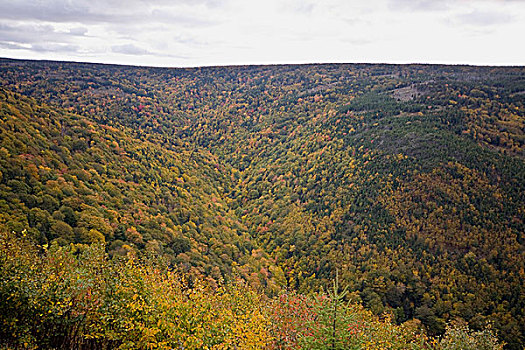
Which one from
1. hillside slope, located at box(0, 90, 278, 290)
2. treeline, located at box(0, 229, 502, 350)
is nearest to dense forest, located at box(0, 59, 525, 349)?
hillside slope, located at box(0, 90, 278, 290)

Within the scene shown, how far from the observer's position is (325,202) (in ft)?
275

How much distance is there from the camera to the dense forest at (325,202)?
44031 millimetres

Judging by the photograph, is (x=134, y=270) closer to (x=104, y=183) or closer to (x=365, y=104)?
(x=104, y=183)

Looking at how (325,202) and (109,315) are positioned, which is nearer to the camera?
(109,315)

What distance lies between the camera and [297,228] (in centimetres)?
8106

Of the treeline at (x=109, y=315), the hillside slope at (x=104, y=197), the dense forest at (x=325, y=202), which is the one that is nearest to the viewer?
the treeline at (x=109, y=315)

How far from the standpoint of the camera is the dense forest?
4403 centimetres

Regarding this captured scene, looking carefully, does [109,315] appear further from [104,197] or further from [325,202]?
[325,202]

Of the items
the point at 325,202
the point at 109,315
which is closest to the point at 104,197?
the point at 109,315

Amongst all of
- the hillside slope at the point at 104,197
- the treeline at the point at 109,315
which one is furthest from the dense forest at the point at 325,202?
the treeline at the point at 109,315

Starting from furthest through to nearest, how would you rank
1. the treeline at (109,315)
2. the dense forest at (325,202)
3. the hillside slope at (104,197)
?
the dense forest at (325,202) → the hillside slope at (104,197) → the treeline at (109,315)

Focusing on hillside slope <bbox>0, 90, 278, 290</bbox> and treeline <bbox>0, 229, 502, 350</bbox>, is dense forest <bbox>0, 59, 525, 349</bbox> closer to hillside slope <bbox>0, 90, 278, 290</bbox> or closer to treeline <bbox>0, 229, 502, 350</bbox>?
hillside slope <bbox>0, 90, 278, 290</bbox>

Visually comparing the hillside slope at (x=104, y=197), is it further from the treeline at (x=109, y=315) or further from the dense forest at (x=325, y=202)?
the treeline at (x=109, y=315)

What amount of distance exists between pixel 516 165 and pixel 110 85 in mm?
178748
